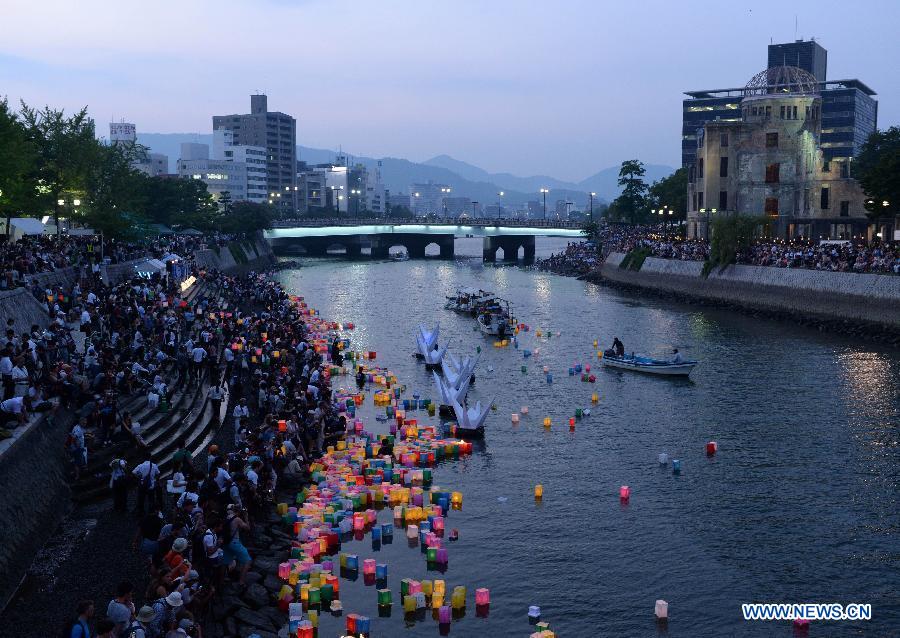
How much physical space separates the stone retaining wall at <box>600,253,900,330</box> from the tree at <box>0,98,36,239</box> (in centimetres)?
5960

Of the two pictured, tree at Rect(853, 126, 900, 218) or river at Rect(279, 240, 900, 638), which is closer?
river at Rect(279, 240, 900, 638)

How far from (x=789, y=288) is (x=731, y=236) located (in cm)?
1199

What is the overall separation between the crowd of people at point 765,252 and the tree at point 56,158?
60.9 meters

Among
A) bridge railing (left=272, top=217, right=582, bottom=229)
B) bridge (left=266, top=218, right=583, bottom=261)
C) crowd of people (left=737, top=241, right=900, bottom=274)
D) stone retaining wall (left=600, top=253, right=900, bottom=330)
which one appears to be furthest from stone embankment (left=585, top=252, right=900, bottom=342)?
bridge railing (left=272, top=217, right=582, bottom=229)

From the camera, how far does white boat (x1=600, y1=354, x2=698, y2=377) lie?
50344 mm

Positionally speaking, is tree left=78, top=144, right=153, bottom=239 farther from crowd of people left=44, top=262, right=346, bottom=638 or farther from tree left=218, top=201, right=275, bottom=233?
tree left=218, top=201, right=275, bottom=233

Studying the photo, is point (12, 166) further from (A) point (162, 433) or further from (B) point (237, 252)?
(B) point (237, 252)

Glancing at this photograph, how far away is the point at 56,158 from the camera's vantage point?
67812 mm

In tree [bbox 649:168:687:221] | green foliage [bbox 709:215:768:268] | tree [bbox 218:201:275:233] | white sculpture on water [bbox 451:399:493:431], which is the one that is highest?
tree [bbox 649:168:687:221]

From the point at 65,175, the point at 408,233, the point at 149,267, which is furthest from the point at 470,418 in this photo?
the point at 408,233

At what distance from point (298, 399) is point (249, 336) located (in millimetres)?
15505

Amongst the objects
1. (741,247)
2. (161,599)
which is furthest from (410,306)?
(161,599)

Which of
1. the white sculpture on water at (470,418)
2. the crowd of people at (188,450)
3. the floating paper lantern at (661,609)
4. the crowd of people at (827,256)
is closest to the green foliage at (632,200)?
the crowd of people at (827,256)

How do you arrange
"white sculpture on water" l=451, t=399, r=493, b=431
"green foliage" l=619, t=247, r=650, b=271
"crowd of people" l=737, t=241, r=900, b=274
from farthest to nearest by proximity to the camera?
"green foliage" l=619, t=247, r=650, b=271 → "crowd of people" l=737, t=241, r=900, b=274 → "white sculpture on water" l=451, t=399, r=493, b=431
